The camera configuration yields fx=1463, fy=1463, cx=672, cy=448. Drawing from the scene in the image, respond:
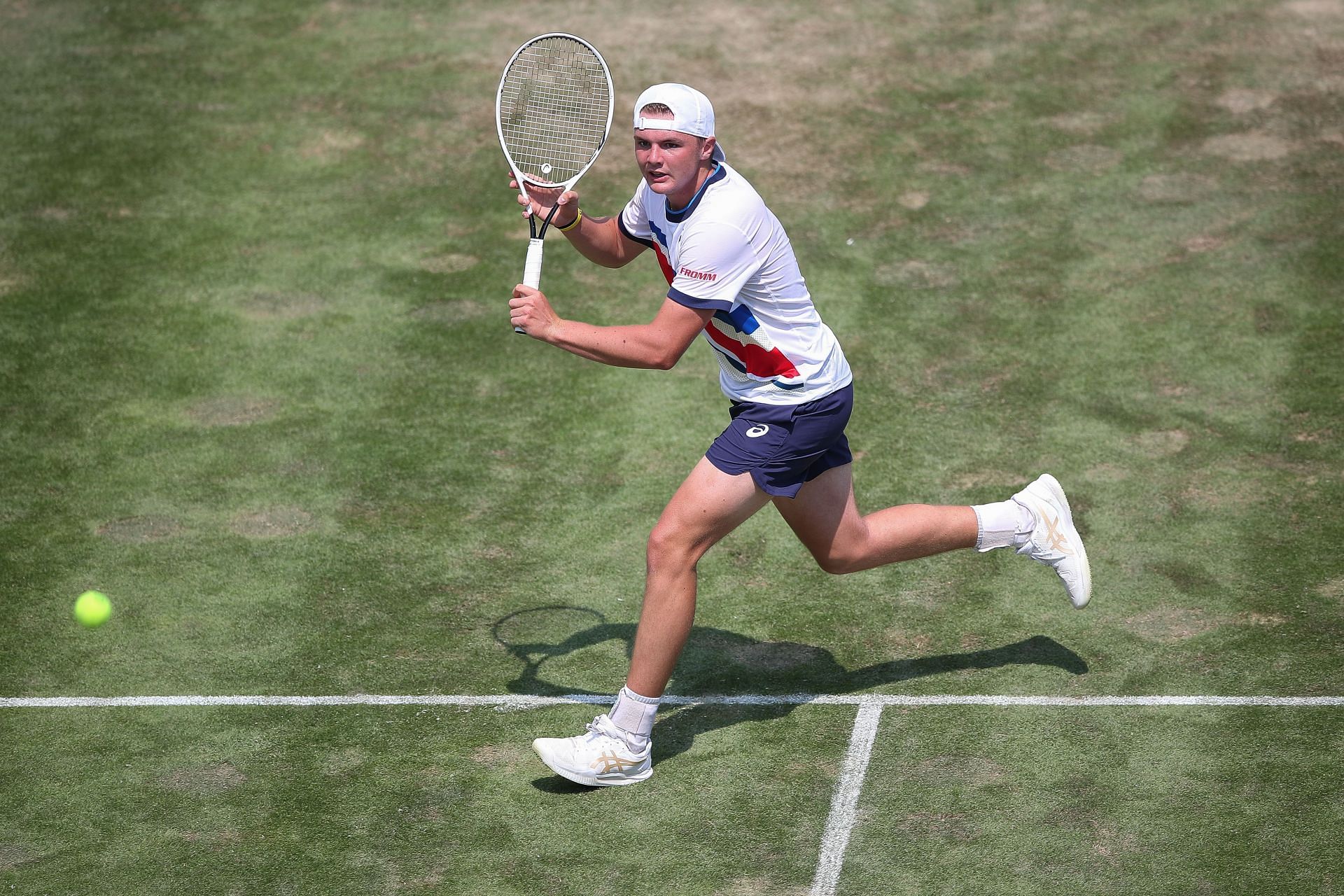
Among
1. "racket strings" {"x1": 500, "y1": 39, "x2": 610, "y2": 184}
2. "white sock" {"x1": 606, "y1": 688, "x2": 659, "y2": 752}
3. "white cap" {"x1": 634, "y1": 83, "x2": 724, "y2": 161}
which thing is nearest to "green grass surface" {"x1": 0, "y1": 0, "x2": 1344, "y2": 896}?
"white sock" {"x1": 606, "y1": 688, "x2": 659, "y2": 752}

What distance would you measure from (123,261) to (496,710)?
5571 mm

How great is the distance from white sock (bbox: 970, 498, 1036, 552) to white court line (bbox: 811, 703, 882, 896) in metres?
0.88

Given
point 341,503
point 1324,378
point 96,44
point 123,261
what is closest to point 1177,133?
point 1324,378

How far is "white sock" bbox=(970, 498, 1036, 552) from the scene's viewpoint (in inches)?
253

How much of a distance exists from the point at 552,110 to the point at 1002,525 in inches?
122

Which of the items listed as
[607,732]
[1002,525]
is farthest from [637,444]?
[607,732]

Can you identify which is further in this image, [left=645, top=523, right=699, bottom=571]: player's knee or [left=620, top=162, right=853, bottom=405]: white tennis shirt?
[left=645, top=523, right=699, bottom=571]: player's knee

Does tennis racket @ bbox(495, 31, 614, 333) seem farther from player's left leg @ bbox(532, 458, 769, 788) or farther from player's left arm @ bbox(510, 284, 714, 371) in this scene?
player's left leg @ bbox(532, 458, 769, 788)

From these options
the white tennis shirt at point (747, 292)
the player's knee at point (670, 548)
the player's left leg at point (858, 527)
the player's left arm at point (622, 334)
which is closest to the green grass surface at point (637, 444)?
the player's left leg at point (858, 527)

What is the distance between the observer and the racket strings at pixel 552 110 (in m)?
7.10

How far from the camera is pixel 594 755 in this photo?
5.69m

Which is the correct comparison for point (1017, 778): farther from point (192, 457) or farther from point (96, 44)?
point (96, 44)

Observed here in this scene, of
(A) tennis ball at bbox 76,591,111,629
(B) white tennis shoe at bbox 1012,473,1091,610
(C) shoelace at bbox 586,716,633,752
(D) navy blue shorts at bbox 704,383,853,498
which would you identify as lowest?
(A) tennis ball at bbox 76,591,111,629

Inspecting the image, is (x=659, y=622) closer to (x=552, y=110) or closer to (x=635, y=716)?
(x=635, y=716)
